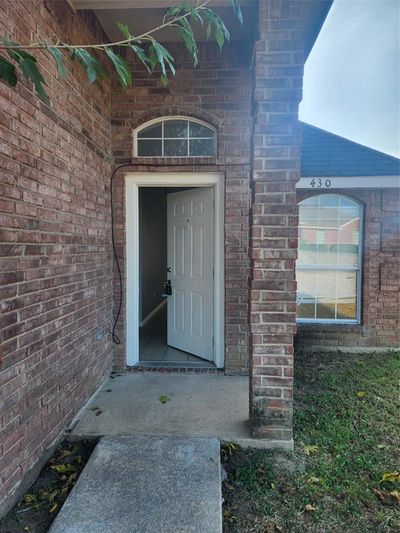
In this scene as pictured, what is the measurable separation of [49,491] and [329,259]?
4.46 meters

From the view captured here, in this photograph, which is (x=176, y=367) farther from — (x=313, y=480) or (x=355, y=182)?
(x=355, y=182)

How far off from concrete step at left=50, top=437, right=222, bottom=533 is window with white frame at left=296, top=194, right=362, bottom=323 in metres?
3.31

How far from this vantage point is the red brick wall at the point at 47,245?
1972mm

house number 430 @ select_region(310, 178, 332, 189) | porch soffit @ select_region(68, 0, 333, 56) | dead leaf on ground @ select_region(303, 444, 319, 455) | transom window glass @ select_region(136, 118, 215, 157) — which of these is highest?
porch soffit @ select_region(68, 0, 333, 56)

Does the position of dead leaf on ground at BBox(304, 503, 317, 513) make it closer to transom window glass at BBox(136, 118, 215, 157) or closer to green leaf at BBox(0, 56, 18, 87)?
green leaf at BBox(0, 56, 18, 87)

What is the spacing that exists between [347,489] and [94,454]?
5.38 ft

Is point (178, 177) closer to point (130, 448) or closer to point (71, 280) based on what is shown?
point (71, 280)

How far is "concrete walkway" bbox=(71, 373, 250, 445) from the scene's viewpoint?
2672mm

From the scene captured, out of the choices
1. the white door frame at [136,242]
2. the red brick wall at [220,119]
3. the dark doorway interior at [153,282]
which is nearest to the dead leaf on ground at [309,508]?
the red brick wall at [220,119]

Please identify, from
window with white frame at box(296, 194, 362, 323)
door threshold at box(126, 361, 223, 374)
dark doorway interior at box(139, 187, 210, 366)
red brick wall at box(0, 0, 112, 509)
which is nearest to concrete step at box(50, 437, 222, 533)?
Result: red brick wall at box(0, 0, 112, 509)

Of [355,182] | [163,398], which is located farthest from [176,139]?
[163,398]

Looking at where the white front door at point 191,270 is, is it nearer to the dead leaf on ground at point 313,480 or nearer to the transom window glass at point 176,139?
the transom window glass at point 176,139

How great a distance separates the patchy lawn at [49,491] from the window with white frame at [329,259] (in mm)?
3743

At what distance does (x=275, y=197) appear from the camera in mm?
2412
